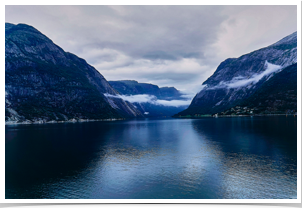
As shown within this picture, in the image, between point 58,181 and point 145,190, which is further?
point 58,181

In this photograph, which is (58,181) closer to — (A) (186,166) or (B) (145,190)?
(B) (145,190)

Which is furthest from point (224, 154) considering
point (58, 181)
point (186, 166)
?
point (58, 181)
